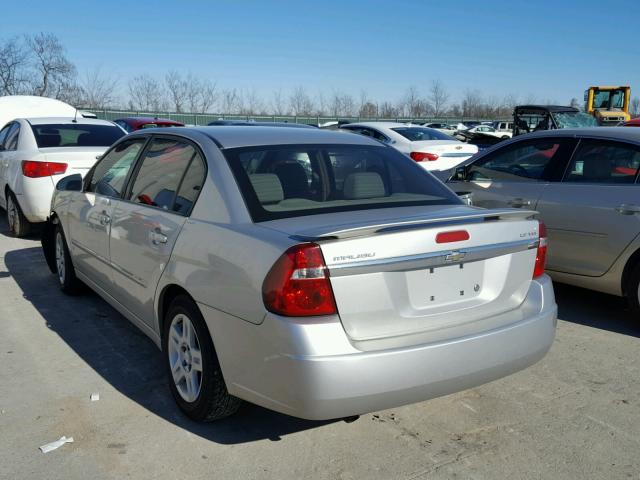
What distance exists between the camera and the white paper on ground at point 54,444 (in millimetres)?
3117

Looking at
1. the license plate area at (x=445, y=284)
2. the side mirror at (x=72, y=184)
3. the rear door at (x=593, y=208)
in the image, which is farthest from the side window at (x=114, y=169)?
the rear door at (x=593, y=208)

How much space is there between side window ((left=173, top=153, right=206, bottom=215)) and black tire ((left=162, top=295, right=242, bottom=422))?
1.69 feet

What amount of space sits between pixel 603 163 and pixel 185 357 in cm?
383

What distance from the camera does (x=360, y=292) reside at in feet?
8.84

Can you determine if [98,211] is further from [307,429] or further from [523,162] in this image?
[523,162]

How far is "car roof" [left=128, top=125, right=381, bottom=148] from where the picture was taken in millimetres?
3676

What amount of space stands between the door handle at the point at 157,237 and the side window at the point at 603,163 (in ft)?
11.9

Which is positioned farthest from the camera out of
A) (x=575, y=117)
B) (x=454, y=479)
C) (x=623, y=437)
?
(x=575, y=117)

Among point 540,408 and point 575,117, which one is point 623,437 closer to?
point 540,408

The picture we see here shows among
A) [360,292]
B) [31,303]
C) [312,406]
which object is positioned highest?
[360,292]

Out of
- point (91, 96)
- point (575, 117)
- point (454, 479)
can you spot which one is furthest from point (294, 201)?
point (91, 96)

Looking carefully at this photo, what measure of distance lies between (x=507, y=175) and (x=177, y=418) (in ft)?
13.2

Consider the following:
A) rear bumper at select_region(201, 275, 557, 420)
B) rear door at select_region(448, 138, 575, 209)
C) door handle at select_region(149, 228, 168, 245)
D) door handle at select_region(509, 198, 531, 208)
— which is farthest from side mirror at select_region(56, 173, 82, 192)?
door handle at select_region(509, 198, 531, 208)

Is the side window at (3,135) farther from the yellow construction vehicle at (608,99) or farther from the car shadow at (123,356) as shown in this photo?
the yellow construction vehicle at (608,99)
